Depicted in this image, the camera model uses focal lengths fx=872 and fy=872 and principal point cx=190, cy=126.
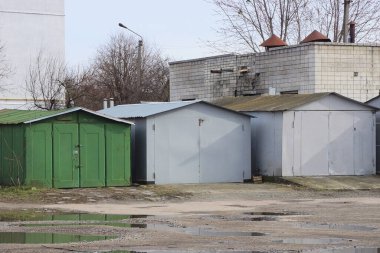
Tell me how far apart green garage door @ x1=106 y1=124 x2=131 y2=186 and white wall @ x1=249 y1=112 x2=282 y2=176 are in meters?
5.39

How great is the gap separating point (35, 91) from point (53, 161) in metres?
32.3

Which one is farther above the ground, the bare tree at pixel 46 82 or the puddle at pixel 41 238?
the bare tree at pixel 46 82

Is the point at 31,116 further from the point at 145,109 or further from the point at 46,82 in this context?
the point at 46,82

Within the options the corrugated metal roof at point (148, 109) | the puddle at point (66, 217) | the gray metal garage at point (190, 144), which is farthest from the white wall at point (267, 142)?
the puddle at point (66, 217)

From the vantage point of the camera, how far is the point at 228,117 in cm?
3045

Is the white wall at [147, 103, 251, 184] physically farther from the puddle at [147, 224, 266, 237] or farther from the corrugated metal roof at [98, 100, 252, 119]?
the puddle at [147, 224, 266, 237]

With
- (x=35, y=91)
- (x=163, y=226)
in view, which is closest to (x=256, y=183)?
(x=163, y=226)

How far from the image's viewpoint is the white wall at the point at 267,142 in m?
30.4

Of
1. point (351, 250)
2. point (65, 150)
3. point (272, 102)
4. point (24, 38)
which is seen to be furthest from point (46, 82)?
point (351, 250)

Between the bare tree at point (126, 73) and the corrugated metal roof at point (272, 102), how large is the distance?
3056 cm

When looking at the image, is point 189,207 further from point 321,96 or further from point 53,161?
point 321,96

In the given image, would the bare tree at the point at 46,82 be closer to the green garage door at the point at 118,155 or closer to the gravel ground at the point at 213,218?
the green garage door at the point at 118,155

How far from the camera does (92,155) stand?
27.8 m

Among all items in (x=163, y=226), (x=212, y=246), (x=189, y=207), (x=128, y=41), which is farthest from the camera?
(x=128, y=41)
